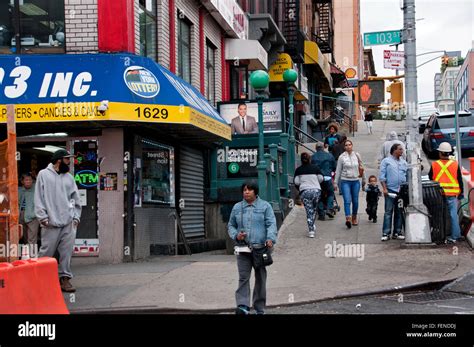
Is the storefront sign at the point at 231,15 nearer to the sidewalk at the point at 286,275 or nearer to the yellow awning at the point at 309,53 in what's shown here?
the sidewalk at the point at 286,275

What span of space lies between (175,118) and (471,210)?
5.49 meters

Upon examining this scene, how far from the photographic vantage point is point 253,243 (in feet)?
28.2

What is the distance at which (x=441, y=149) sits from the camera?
13.6 metres

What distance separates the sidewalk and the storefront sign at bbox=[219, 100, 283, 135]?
4967mm

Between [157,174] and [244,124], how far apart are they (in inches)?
176

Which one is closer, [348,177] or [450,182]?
[450,182]

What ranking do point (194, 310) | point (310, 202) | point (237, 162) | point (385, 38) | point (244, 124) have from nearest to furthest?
1. point (194, 310)
2. point (385, 38)
3. point (310, 202)
4. point (237, 162)
5. point (244, 124)

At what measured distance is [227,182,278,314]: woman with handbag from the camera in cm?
860

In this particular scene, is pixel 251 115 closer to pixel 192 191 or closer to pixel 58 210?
pixel 192 191

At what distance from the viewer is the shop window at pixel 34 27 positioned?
45.1 feet

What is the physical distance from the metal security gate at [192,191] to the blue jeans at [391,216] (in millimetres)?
4646

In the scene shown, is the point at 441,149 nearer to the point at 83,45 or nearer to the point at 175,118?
the point at 175,118

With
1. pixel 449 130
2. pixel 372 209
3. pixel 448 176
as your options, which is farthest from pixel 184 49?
pixel 449 130
